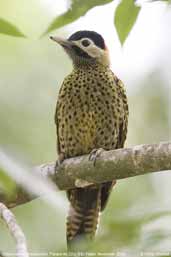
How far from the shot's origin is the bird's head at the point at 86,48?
504cm

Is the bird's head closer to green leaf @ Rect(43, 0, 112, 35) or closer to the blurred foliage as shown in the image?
the blurred foliage

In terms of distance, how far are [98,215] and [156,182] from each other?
4.42 ft

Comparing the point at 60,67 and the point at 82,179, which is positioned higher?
the point at 82,179

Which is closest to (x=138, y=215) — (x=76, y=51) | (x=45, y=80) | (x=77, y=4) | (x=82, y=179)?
(x=77, y=4)

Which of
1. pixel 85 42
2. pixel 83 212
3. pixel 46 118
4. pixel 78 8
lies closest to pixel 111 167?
pixel 78 8

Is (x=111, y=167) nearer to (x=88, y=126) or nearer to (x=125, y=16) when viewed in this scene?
(x=125, y=16)

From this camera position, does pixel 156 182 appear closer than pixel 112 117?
No

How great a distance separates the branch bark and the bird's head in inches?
47.8

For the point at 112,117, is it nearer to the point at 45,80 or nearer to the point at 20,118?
the point at 20,118

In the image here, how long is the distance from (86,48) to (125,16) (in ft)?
8.35

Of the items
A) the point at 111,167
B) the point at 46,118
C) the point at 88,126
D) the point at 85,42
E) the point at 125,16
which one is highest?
the point at 125,16

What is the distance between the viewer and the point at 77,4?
243 cm

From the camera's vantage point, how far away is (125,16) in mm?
2555

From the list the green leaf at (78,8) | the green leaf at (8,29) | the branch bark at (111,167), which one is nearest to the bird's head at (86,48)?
the branch bark at (111,167)
